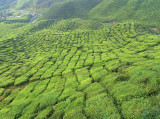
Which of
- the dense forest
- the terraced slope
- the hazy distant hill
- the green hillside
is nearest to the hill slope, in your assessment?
the hazy distant hill

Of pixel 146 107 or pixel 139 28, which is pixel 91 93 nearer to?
pixel 146 107

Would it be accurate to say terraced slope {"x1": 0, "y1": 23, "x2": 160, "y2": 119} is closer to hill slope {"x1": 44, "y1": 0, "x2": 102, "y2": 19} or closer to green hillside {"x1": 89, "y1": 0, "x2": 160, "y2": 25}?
green hillside {"x1": 89, "y1": 0, "x2": 160, "y2": 25}

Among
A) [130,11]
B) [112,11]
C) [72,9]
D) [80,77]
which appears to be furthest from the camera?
[72,9]

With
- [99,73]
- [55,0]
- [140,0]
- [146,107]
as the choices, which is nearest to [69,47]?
Result: [99,73]

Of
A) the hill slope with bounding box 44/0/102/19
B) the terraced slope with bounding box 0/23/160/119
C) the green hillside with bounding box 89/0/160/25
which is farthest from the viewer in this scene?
the hill slope with bounding box 44/0/102/19

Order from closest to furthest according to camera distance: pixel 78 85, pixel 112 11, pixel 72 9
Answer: pixel 78 85, pixel 112 11, pixel 72 9

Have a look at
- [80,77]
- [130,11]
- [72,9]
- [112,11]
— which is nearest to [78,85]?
[80,77]

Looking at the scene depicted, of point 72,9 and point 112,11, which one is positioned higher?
point 72,9

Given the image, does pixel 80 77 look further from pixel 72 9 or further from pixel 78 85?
pixel 72 9
